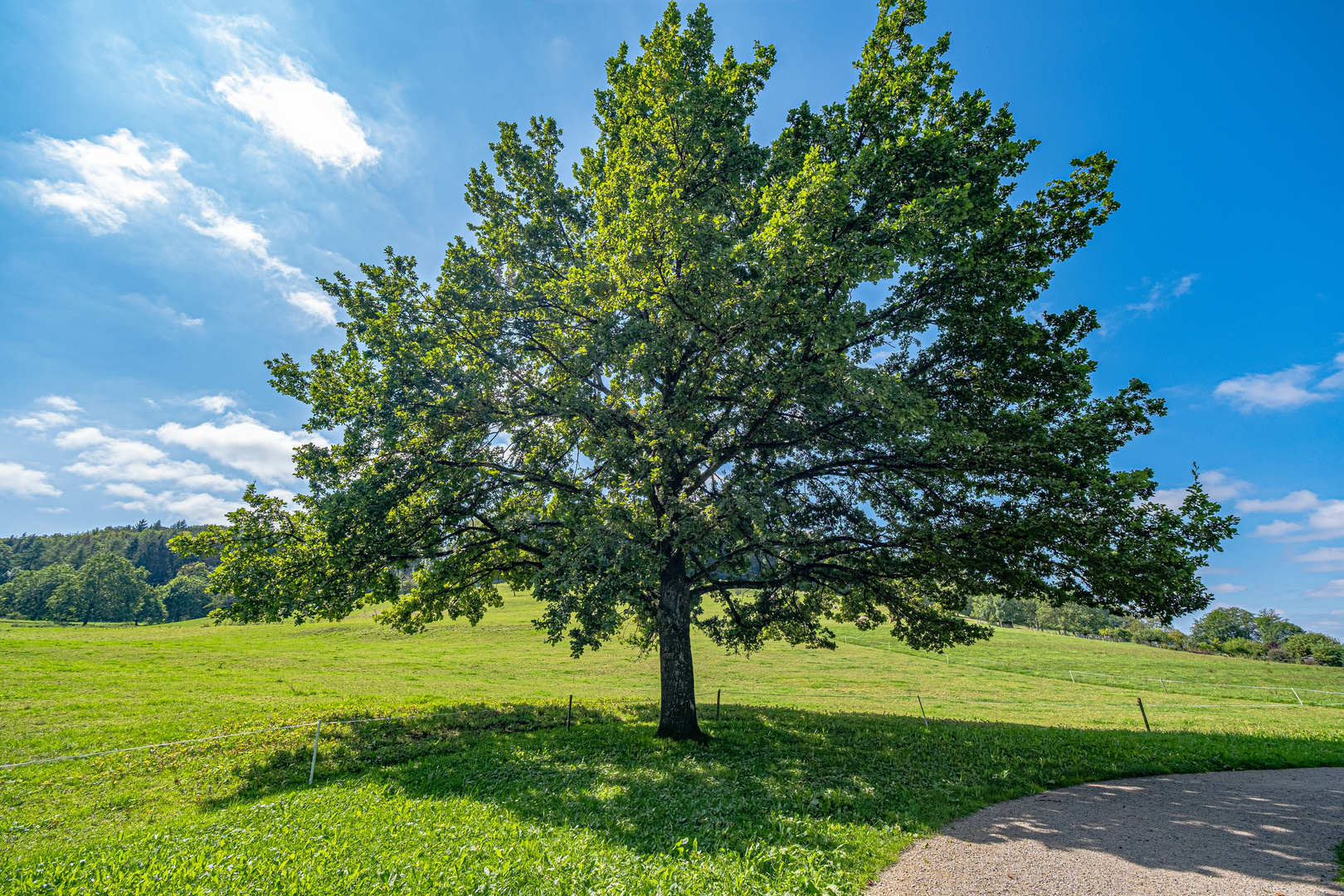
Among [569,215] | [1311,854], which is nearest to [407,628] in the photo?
[569,215]

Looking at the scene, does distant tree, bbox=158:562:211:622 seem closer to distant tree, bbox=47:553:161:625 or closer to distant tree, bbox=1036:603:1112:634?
distant tree, bbox=47:553:161:625

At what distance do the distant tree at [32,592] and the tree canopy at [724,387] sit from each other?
145449 millimetres

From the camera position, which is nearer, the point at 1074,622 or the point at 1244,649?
the point at 1244,649

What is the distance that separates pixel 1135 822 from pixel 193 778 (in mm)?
20731

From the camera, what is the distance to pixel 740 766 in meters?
13.0

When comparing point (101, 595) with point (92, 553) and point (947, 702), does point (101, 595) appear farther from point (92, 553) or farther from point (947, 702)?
point (947, 702)

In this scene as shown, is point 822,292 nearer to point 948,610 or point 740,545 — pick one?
point 740,545

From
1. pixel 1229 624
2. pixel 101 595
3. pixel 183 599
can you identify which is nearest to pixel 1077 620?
pixel 1229 624

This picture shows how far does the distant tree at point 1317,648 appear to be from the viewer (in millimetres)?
68062

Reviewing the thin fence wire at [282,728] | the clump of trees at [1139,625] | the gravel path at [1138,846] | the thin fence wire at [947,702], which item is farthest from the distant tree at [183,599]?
the clump of trees at [1139,625]

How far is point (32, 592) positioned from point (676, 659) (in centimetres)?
16219

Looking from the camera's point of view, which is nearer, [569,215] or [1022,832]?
[1022,832]

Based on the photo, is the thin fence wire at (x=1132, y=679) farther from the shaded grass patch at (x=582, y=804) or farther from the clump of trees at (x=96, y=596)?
the clump of trees at (x=96, y=596)

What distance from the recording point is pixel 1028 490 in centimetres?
1366
